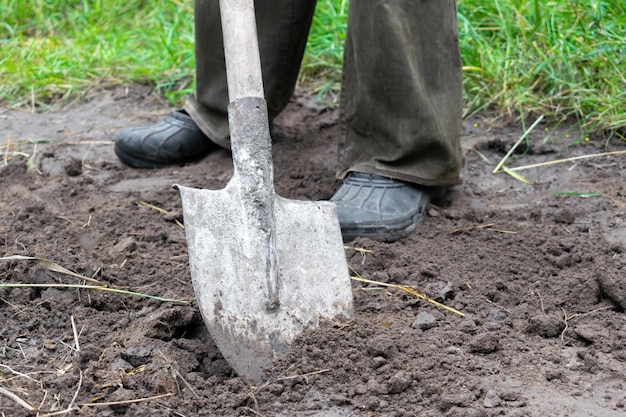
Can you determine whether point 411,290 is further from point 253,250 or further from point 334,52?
point 334,52

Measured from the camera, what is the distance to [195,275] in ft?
5.74

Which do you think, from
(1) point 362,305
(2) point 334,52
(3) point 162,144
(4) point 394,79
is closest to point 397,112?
(4) point 394,79

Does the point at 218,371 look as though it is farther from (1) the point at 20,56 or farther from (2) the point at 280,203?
(1) the point at 20,56

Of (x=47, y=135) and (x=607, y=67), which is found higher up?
(x=607, y=67)

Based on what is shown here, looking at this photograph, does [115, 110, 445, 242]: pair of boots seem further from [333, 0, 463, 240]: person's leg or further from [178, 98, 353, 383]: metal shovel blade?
[178, 98, 353, 383]: metal shovel blade

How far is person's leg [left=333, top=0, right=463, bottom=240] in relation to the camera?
2215mm

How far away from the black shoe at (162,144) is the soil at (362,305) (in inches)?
2.0

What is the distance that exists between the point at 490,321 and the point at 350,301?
1.09 ft

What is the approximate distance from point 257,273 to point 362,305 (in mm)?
299

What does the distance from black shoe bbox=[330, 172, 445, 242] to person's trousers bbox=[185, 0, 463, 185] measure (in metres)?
0.03

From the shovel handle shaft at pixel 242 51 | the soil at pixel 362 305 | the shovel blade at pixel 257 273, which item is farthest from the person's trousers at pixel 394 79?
the shovel blade at pixel 257 273

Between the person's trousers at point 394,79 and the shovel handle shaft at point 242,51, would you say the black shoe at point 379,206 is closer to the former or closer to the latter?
the person's trousers at point 394,79

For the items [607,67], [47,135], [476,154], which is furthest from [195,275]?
[607,67]

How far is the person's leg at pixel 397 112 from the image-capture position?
7.27ft
